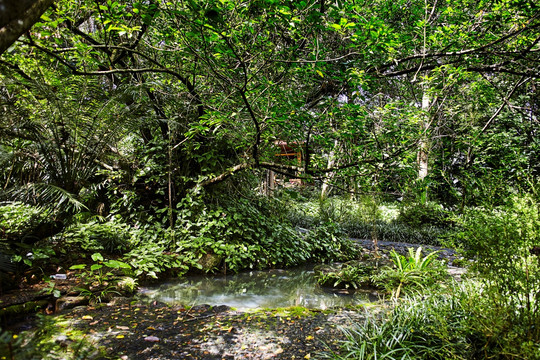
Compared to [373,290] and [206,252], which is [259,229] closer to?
[206,252]

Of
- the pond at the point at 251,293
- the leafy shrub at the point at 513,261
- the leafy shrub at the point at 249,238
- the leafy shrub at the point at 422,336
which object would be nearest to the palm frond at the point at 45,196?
the pond at the point at 251,293

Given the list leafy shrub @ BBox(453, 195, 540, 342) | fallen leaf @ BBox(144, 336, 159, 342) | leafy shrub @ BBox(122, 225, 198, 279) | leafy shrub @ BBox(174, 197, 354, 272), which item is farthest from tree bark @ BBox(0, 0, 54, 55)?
leafy shrub @ BBox(174, 197, 354, 272)

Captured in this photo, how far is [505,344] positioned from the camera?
1771 mm

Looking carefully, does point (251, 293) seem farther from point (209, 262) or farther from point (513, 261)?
point (513, 261)

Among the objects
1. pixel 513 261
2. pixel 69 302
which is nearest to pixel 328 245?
pixel 513 261

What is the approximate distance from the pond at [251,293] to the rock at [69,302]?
2.18 feet

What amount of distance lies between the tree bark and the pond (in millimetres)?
3201

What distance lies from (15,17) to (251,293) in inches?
162

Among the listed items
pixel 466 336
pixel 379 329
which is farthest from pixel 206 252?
pixel 466 336

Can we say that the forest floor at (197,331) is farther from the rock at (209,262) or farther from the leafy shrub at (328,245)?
the leafy shrub at (328,245)

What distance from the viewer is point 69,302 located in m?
3.13

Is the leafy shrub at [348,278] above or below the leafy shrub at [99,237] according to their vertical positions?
below

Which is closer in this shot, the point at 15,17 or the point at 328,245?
the point at 15,17

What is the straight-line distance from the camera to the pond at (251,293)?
3.83 m
